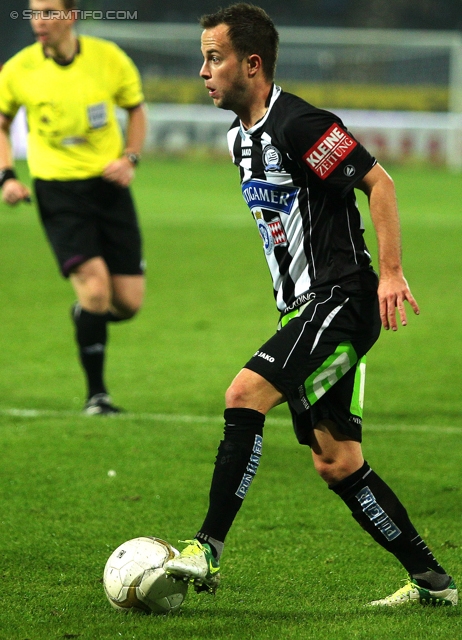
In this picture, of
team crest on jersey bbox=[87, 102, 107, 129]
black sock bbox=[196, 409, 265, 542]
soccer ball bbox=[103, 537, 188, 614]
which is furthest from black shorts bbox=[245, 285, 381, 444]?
team crest on jersey bbox=[87, 102, 107, 129]

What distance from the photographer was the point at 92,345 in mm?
6777

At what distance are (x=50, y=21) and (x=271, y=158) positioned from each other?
10.9 ft

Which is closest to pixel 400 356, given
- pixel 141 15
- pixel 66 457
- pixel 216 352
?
pixel 216 352

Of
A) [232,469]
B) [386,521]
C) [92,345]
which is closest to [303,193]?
[232,469]

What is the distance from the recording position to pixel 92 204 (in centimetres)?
676

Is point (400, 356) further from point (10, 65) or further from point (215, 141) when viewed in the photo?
point (215, 141)

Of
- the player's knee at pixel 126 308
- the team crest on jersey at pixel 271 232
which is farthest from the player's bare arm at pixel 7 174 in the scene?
the team crest on jersey at pixel 271 232

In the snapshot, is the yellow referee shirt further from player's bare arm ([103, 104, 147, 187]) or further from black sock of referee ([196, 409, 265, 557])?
black sock of referee ([196, 409, 265, 557])

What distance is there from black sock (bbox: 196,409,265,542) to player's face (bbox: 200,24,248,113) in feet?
3.58

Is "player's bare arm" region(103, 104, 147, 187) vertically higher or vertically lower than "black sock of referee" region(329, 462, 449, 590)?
higher

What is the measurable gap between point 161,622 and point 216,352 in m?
5.34

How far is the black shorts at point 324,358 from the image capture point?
347cm

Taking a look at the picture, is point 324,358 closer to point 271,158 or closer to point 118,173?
point 271,158

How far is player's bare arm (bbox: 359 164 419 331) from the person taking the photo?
11.2 ft
